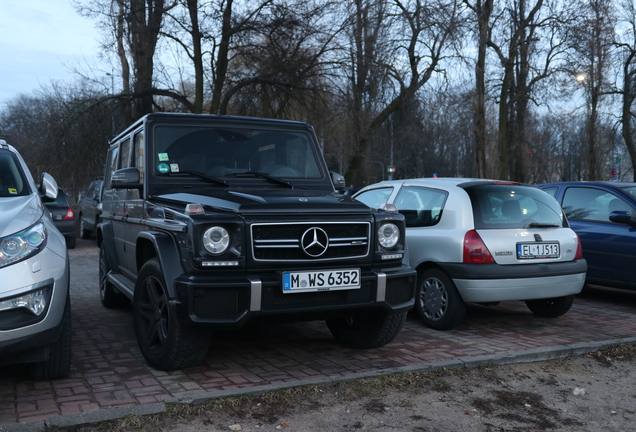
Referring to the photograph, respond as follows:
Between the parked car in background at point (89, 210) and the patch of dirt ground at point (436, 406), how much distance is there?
43.2 ft

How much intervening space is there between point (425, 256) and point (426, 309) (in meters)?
0.56

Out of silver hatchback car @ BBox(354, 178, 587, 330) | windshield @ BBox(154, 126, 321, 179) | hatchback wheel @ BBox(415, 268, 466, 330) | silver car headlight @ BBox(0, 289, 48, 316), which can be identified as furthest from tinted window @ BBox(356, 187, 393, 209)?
silver car headlight @ BBox(0, 289, 48, 316)

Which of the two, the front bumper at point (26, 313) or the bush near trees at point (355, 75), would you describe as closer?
the front bumper at point (26, 313)

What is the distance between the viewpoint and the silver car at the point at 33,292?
12.9ft

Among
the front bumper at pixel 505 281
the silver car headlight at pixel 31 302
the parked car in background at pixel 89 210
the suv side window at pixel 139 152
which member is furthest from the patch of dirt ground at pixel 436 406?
the parked car in background at pixel 89 210

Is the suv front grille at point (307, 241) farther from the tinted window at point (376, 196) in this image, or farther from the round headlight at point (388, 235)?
the tinted window at point (376, 196)

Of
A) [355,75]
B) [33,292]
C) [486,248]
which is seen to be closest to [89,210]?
[355,75]

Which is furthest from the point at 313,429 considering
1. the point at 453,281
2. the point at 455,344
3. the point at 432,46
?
the point at 432,46

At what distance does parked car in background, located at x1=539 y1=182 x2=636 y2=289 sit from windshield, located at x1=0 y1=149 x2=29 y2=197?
6.48 m

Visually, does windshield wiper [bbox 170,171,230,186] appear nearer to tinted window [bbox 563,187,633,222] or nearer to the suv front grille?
the suv front grille

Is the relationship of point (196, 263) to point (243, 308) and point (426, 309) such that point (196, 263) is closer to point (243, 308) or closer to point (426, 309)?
point (243, 308)

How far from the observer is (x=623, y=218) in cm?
778

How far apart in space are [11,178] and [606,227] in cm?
670

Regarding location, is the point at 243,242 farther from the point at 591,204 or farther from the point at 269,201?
the point at 591,204
